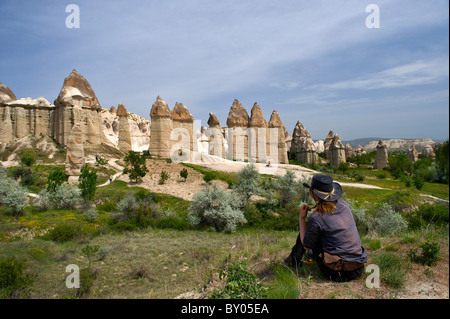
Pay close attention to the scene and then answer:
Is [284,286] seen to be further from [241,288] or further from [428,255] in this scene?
[428,255]

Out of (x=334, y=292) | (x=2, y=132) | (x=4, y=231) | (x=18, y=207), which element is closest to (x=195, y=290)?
(x=334, y=292)

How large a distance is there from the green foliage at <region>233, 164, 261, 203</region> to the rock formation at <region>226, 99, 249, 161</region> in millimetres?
16689

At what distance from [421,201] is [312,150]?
2577cm

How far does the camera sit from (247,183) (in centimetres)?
1514

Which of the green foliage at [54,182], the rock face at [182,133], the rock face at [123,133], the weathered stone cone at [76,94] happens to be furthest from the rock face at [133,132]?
the green foliage at [54,182]

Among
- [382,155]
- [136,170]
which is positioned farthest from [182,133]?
[382,155]

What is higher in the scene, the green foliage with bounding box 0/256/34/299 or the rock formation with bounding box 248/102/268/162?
the rock formation with bounding box 248/102/268/162

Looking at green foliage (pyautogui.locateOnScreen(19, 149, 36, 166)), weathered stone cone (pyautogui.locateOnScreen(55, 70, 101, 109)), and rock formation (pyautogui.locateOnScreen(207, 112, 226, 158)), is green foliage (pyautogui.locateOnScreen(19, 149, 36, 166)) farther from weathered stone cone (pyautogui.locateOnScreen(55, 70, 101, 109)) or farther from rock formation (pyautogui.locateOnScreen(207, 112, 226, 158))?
rock formation (pyautogui.locateOnScreen(207, 112, 226, 158))

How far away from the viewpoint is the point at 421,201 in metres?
14.6

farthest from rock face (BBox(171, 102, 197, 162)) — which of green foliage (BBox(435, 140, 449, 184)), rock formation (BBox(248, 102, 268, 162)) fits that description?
green foliage (BBox(435, 140, 449, 184))

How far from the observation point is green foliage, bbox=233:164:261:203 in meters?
14.6

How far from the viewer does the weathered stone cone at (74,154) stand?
1609 centimetres

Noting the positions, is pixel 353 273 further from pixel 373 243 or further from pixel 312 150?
pixel 312 150

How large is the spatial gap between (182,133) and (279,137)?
42.9 ft
